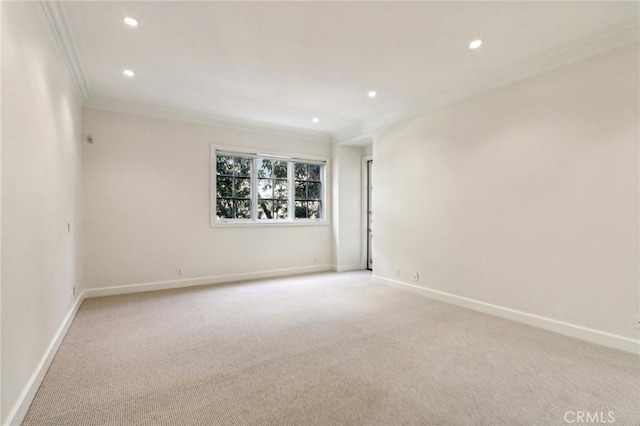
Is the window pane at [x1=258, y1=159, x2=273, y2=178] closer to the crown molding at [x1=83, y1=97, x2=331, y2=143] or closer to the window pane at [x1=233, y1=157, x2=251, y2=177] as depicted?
the window pane at [x1=233, y1=157, x2=251, y2=177]

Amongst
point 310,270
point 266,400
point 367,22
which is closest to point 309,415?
point 266,400

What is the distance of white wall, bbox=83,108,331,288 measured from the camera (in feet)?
14.5

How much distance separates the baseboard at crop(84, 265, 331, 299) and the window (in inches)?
37.4

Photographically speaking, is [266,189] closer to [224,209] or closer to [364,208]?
[224,209]

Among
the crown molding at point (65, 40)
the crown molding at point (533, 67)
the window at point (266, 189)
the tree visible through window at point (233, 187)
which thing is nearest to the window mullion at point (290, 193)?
the window at point (266, 189)

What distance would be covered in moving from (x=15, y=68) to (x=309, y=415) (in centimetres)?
268

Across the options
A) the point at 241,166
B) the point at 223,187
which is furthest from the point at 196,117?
the point at 223,187

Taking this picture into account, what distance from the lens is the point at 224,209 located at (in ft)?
17.8

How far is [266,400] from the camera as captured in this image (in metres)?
2.01

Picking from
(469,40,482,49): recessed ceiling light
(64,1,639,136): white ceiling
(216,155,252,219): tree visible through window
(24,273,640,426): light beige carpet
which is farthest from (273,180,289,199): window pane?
(469,40,482,49): recessed ceiling light

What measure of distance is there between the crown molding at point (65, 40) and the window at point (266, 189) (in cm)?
208

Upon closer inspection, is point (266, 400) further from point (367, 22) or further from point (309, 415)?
point (367, 22)

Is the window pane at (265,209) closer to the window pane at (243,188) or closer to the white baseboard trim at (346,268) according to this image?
the window pane at (243,188)

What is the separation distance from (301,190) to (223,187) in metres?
1.53
